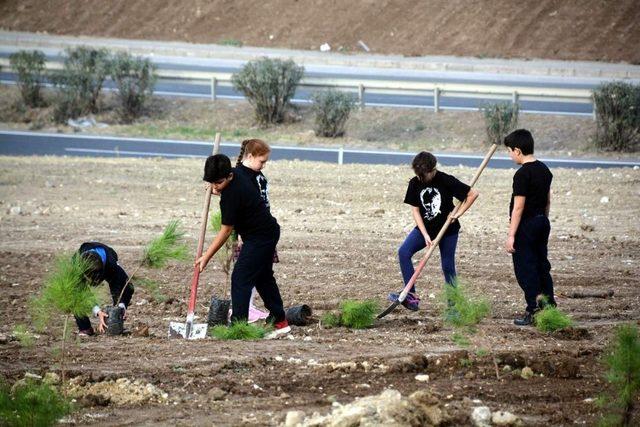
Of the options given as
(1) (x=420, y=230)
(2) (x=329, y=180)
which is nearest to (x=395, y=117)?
(2) (x=329, y=180)

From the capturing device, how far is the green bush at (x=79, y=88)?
26062mm

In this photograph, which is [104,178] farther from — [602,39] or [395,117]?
[602,39]

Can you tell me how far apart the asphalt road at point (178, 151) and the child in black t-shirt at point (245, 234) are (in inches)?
459

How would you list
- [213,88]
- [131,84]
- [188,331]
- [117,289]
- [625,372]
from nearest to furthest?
[625,372], [188,331], [117,289], [131,84], [213,88]

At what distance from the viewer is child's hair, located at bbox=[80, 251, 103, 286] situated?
358 inches

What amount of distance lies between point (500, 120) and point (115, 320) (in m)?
14.4

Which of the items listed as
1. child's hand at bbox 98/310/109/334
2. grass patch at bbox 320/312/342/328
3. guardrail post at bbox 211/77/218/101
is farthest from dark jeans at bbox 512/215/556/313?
guardrail post at bbox 211/77/218/101

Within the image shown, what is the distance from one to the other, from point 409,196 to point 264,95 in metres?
15.1

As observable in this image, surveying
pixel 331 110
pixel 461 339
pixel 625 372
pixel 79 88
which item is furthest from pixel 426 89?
pixel 625 372

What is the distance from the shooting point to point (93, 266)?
29.9 feet

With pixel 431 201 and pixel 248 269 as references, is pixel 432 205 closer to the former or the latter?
pixel 431 201

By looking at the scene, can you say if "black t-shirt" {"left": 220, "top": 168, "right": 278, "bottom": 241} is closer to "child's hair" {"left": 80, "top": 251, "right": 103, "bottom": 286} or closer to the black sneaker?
"child's hair" {"left": 80, "top": 251, "right": 103, "bottom": 286}

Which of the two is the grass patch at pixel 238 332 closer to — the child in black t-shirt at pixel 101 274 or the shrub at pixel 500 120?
the child in black t-shirt at pixel 101 274

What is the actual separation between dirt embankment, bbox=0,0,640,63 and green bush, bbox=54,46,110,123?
10.9m
